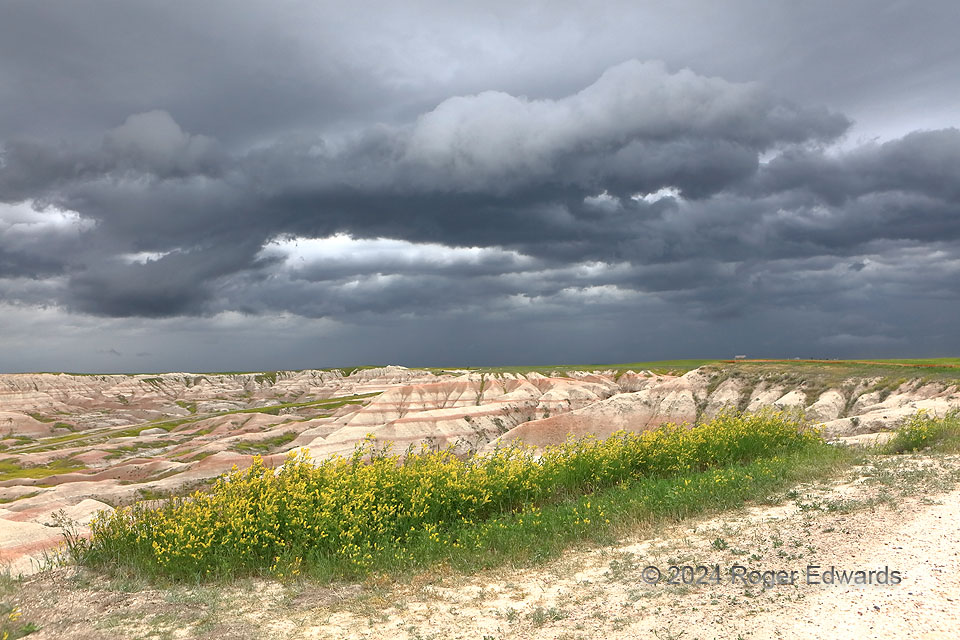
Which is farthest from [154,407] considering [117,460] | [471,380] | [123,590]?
[123,590]

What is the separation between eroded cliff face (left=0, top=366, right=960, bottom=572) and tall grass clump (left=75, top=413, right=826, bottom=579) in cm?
2343

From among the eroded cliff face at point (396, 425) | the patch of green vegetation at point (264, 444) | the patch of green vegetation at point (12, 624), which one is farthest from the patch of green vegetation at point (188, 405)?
the patch of green vegetation at point (12, 624)

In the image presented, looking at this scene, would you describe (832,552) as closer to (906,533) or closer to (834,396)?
(906,533)

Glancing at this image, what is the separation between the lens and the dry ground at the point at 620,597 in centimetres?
680

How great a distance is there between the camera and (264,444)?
9662 cm

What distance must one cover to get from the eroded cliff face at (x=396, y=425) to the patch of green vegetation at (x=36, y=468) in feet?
0.82

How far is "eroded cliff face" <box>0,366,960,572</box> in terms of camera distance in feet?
182

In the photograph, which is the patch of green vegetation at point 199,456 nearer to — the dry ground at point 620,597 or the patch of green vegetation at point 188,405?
the dry ground at point 620,597

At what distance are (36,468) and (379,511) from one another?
105049 mm

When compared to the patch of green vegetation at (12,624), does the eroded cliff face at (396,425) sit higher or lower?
lower

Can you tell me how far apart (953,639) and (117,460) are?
10745 cm

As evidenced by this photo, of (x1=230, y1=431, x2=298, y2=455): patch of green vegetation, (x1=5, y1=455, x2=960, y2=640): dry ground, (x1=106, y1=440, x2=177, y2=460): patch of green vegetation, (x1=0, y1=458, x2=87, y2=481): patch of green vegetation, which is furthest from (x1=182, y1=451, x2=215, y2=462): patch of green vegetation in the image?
(x1=5, y1=455, x2=960, y2=640): dry ground

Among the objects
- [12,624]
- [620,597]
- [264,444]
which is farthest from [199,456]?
[620,597]

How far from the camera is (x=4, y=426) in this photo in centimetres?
13212
